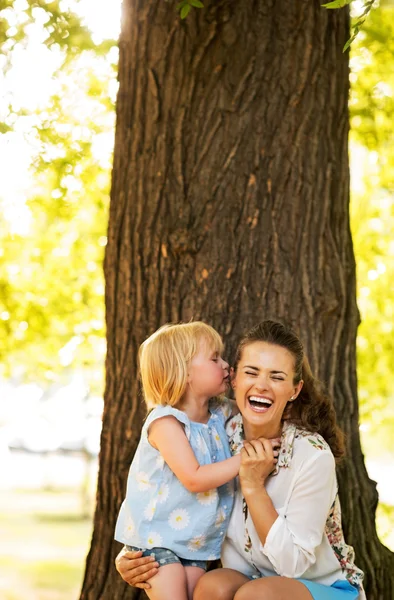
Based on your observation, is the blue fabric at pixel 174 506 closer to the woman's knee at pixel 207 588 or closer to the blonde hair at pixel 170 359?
the blonde hair at pixel 170 359

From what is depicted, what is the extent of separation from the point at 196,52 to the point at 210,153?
0.55 metres

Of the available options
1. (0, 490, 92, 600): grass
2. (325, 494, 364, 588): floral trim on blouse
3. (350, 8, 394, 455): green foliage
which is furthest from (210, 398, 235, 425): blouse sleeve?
(0, 490, 92, 600): grass

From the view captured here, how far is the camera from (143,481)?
12.4 feet

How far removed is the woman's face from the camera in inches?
141

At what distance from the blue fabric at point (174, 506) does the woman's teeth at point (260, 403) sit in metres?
0.34

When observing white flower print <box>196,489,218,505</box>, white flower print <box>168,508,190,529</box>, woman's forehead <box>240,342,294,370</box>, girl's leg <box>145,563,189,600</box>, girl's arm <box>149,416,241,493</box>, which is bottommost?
girl's leg <box>145,563,189,600</box>

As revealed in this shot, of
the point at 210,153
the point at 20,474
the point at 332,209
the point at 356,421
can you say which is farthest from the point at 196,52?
the point at 20,474

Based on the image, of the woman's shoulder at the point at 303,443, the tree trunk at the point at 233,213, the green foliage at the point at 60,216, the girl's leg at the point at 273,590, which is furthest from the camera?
the green foliage at the point at 60,216

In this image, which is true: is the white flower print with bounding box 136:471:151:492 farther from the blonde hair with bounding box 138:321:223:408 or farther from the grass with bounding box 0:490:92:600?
the grass with bounding box 0:490:92:600

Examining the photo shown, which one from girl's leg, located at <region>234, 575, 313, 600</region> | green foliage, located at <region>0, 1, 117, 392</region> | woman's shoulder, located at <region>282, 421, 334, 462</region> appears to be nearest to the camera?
girl's leg, located at <region>234, 575, 313, 600</region>

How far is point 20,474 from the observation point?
3262 cm

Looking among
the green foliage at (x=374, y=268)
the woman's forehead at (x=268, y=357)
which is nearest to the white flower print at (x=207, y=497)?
the woman's forehead at (x=268, y=357)

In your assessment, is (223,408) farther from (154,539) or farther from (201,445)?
(154,539)

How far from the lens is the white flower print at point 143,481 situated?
12.3ft
